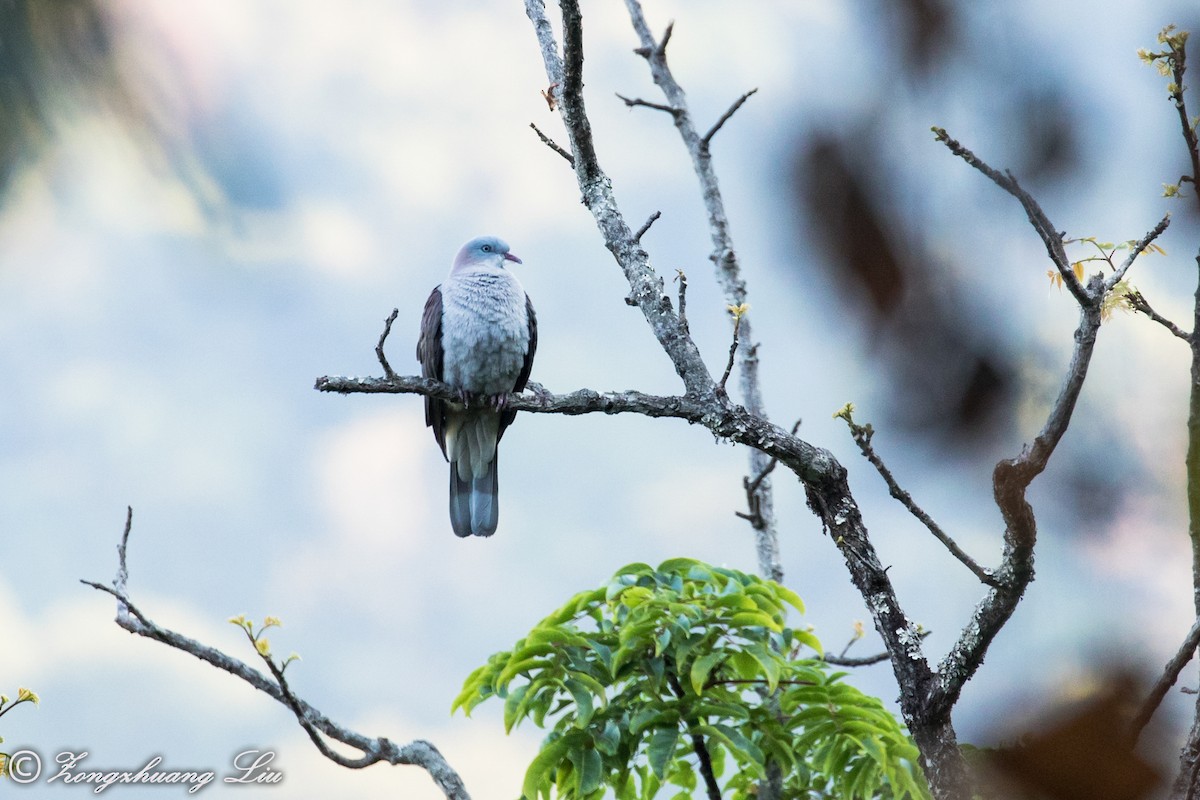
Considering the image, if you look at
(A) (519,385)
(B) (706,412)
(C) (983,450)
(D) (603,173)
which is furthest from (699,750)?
(A) (519,385)

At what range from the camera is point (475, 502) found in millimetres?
7293

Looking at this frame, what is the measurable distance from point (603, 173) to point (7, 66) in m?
3.91

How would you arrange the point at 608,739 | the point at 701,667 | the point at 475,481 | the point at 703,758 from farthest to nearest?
the point at 475,481 < the point at 703,758 < the point at 608,739 < the point at 701,667

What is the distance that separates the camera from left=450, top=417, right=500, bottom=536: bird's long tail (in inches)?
281

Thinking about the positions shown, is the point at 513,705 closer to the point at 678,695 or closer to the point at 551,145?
the point at 678,695

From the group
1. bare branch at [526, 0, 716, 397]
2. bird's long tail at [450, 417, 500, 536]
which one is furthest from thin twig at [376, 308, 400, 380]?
bird's long tail at [450, 417, 500, 536]

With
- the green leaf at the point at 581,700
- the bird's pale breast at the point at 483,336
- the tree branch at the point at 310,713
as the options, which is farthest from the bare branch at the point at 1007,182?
the bird's pale breast at the point at 483,336

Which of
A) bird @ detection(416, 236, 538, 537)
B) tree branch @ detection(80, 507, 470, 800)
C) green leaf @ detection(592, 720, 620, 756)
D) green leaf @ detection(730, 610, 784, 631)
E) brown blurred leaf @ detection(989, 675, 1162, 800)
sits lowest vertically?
brown blurred leaf @ detection(989, 675, 1162, 800)

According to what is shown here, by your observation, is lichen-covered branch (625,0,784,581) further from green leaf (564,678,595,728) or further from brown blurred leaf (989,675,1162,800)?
brown blurred leaf (989,675,1162,800)

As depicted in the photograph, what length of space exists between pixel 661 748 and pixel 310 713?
1611mm

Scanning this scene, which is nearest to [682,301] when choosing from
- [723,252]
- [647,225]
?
[647,225]

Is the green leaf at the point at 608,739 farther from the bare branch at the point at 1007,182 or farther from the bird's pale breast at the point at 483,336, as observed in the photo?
the bird's pale breast at the point at 483,336

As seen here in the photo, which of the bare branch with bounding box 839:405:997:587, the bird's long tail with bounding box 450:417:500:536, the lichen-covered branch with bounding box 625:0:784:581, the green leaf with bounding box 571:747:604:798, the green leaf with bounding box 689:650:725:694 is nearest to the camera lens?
the bare branch with bounding box 839:405:997:587

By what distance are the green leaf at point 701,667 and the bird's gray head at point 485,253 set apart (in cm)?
488
